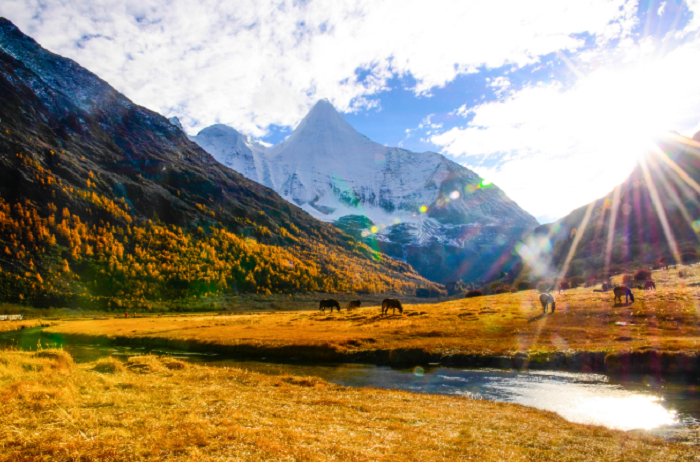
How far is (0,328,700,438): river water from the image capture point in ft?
53.4

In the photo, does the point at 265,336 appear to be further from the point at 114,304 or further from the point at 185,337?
the point at 114,304

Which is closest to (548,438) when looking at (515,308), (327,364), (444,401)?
(444,401)

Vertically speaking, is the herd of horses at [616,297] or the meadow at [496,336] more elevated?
the herd of horses at [616,297]

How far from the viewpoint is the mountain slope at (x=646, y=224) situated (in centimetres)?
11875

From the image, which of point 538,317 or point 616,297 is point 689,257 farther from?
point 538,317

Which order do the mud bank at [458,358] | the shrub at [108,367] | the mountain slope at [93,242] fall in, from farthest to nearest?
the mountain slope at [93,242]
the mud bank at [458,358]
the shrub at [108,367]

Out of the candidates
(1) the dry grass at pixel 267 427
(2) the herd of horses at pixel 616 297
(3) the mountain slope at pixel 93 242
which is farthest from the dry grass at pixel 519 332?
(3) the mountain slope at pixel 93 242

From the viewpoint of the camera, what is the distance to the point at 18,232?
430 ft

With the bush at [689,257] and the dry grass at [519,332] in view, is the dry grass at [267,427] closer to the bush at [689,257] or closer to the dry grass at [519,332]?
the dry grass at [519,332]

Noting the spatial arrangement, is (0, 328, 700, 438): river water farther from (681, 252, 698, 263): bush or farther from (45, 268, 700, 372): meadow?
(681, 252, 698, 263): bush

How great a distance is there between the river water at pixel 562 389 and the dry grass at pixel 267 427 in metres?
2.55

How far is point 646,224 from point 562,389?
155897 millimetres

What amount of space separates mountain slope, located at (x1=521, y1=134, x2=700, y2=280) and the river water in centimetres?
9860

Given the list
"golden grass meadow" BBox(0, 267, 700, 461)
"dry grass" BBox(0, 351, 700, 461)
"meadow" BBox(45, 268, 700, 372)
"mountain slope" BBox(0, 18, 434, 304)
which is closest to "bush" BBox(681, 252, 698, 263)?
"meadow" BBox(45, 268, 700, 372)
